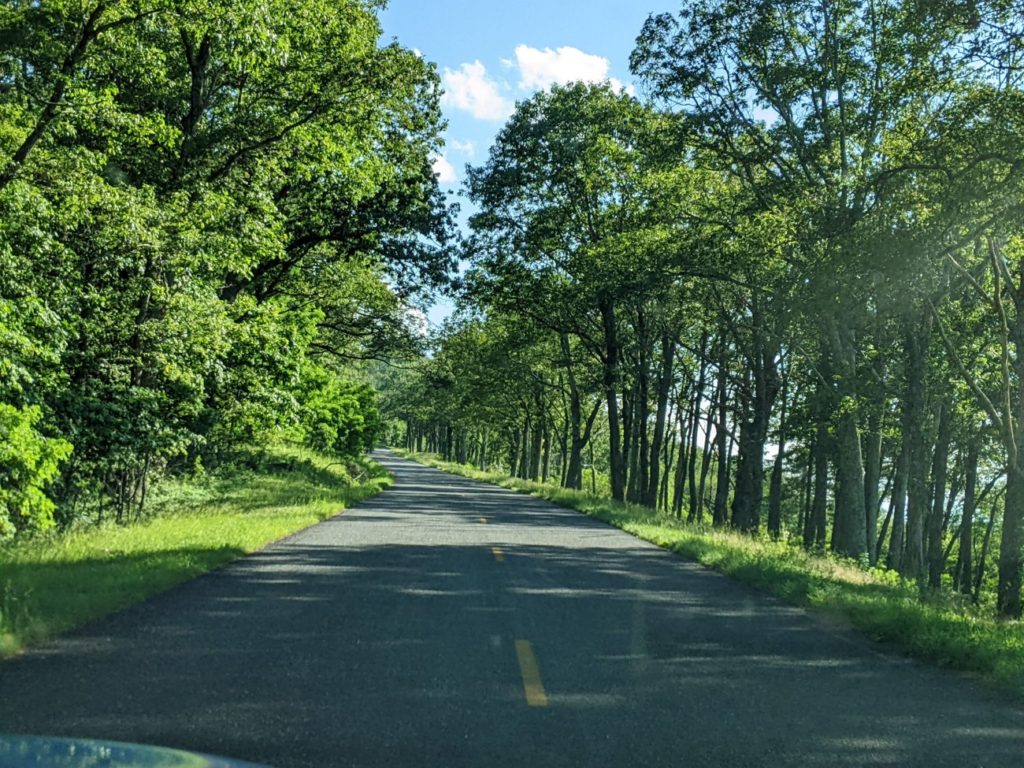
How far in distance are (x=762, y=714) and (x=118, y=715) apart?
154 inches

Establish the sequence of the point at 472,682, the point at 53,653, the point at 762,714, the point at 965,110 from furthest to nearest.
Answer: the point at 965,110 < the point at 53,653 < the point at 472,682 < the point at 762,714

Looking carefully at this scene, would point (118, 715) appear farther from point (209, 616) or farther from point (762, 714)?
point (762, 714)

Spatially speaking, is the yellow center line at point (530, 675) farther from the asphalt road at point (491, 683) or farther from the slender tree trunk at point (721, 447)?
the slender tree trunk at point (721, 447)

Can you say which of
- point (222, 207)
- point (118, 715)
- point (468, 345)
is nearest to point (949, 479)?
point (468, 345)

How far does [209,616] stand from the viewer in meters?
8.35

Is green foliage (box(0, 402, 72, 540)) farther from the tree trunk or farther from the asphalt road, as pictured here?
the tree trunk

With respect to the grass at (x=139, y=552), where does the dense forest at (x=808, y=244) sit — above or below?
above

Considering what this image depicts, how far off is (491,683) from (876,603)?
5.79 metres

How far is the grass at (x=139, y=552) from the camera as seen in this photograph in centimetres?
802

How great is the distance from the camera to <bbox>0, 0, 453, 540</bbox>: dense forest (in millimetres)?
13227

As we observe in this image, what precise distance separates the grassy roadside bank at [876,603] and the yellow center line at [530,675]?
356cm

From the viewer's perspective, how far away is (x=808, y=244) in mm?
17266

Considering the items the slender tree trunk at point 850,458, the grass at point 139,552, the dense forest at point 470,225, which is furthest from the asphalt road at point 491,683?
the slender tree trunk at point 850,458

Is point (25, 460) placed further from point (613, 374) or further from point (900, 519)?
point (613, 374)
